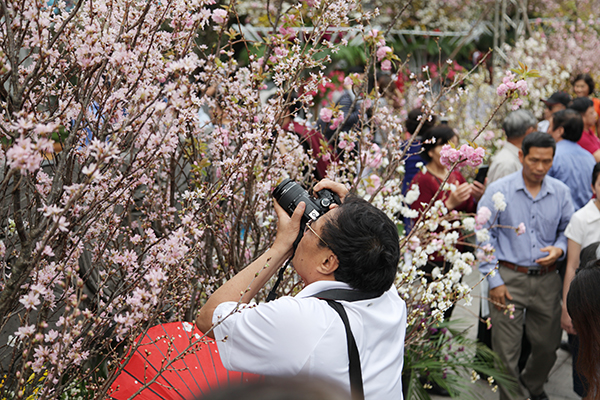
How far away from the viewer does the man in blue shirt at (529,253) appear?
3869mm

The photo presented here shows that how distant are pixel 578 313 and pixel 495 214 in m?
1.89

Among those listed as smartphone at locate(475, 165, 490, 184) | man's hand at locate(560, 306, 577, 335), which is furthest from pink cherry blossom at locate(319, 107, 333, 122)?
smartphone at locate(475, 165, 490, 184)

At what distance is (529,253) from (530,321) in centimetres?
56

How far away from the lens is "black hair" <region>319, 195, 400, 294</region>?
5.51 feet

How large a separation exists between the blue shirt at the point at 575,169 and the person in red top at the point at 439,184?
0.86 m

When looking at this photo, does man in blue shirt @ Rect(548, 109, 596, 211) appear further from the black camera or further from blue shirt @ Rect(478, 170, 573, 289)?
Result: the black camera

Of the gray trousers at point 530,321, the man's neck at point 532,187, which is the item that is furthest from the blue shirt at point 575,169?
the gray trousers at point 530,321

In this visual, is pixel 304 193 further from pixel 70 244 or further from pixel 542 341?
pixel 542 341

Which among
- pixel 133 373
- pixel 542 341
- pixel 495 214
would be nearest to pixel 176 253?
pixel 133 373

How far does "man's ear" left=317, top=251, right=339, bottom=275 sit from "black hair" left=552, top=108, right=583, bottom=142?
423cm

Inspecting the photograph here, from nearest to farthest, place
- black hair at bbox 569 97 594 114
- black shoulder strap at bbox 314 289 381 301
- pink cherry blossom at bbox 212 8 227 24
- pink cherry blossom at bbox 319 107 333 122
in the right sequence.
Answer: black shoulder strap at bbox 314 289 381 301
pink cherry blossom at bbox 212 8 227 24
pink cherry blossom at bbox 319 107 333 122
black hair at bbox 569 97 594 114

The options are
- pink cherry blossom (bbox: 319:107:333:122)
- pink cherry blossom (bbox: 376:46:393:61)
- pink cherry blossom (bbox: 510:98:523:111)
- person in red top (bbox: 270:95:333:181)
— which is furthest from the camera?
pink cherry blossom (bbox: 319:107:333:122)

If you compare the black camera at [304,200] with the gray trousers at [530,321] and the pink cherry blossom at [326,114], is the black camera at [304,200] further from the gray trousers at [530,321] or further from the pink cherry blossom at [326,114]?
the gray trousers at [530,321]

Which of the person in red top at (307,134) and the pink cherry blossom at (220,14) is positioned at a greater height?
the pink cherry blossom at (220,14)
